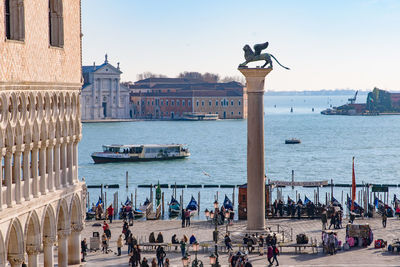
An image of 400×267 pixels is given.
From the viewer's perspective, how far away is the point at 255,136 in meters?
23.7

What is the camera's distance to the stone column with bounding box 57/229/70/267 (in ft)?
64.8

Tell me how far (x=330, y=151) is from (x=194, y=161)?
1727 cm

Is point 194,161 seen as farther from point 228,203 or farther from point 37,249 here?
point 37,249

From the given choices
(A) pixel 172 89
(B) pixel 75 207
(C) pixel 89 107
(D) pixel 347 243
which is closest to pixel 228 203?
(D) pixel 347 243

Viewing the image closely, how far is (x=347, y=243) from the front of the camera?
2411 cm

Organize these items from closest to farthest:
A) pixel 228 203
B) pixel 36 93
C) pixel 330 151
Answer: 1. pixel 36 93
2. pixel 228 203
3. pixel 330 151

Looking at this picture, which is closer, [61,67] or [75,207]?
[61,67]

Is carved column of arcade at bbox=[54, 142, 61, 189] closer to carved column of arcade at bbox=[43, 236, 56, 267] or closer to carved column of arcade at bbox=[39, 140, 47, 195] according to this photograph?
carved column of arcade at bbox=[39, 140, 47, 195]

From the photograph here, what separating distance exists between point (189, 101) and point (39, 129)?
13087 centimetres

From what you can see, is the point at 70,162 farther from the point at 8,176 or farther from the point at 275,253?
the point at 275,253

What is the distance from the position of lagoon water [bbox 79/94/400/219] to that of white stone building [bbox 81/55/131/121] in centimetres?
726

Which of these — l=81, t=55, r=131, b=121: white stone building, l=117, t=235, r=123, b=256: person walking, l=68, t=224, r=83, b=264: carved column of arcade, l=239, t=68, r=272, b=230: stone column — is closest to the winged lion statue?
l=239, t=68, r=272, b=230: stone column

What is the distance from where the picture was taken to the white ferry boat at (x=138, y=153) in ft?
237

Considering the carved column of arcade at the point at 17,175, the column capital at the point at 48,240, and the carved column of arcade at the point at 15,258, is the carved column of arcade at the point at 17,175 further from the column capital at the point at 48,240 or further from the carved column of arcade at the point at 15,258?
the column capital at the point at 48,240
